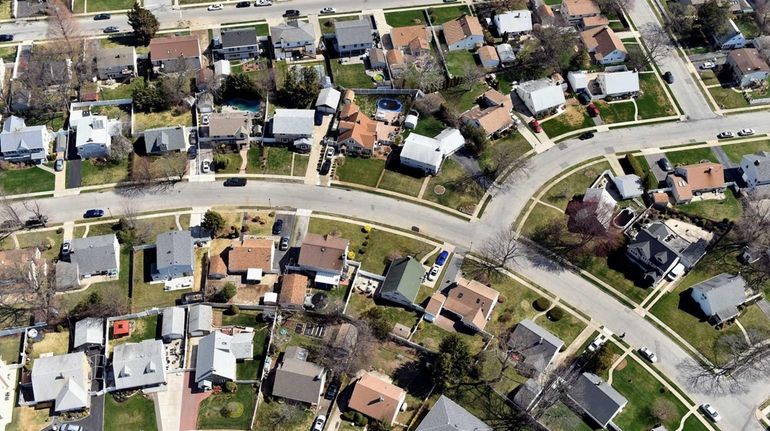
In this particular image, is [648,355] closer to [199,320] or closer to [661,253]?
[661,253]

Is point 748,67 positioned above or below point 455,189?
above

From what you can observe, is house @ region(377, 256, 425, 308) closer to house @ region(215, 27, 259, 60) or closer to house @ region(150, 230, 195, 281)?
house @ region(150, 230, 195, 281)

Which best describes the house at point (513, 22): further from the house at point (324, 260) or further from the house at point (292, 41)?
the house at point (324, 260)

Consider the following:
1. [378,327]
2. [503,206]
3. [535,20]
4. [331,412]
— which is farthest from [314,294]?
[535,20]

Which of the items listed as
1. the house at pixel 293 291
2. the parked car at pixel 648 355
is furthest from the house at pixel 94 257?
the parked car at pixel 648 355

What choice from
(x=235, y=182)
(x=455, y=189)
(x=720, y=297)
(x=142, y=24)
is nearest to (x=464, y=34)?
(x=455, y=189)

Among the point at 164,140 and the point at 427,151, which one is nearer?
the point at 427,151

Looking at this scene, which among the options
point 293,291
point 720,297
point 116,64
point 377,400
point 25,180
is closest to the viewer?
point 377,400
